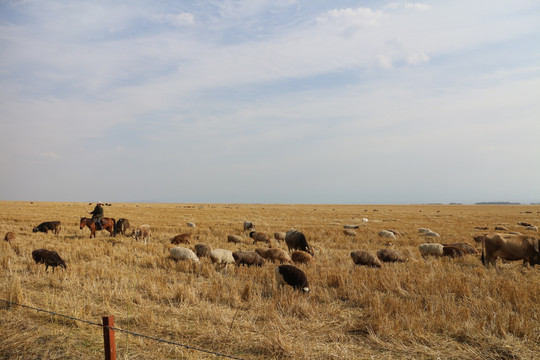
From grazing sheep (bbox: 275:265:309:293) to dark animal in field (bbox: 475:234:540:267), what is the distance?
25.0 feet

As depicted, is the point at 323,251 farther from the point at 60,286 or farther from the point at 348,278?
the point at 60,286

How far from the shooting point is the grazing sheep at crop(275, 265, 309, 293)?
7.80 m

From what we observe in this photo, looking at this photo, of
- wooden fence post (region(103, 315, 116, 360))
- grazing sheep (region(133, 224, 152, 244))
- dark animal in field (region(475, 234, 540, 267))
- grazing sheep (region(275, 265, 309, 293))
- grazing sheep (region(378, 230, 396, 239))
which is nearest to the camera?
wooden fence post (region(103, 315, 116, 360))

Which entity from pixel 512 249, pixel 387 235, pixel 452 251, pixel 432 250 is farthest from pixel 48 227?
pixel 512 249

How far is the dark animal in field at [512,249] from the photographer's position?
37.2 ft

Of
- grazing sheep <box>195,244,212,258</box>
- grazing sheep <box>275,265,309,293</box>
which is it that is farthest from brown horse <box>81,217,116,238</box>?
grazing sheep <box>275,265,309,293</box>

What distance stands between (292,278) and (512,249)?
8.79 metres

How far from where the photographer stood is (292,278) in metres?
7.95

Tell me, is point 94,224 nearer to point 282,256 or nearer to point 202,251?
point 202,251

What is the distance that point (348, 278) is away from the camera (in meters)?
8.67

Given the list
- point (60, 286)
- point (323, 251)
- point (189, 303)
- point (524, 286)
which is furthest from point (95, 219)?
point (524, 286)

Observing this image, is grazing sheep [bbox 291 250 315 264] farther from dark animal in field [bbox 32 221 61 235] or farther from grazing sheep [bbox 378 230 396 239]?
dark animal in field [bbox 32 221 61 235]

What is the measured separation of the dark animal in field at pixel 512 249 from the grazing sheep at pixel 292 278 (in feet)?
25.0

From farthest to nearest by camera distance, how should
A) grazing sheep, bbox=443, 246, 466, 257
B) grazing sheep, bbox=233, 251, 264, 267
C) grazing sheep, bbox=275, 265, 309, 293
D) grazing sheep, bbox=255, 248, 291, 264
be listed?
grazing sheep, bbox=443, 246, 466, 257 < grazing sheep, bbox=255, 248, 291, 264 < grazing sheep, bbox=233, 251, 264, 267 < grazing sheep, bbox=275, 265, 309, 293
